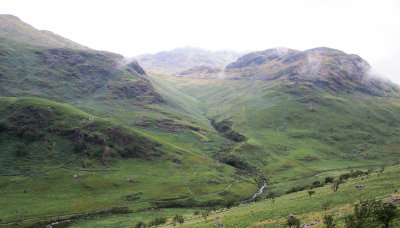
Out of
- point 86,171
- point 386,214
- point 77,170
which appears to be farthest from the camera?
point 86,171

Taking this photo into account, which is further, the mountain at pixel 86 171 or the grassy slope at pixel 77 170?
the mountain at pixel 86 171

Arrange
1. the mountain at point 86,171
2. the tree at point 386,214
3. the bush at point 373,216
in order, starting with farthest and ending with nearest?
the mountain at point 86,171 → the bush at point 373,216 → the tree at point 386,214

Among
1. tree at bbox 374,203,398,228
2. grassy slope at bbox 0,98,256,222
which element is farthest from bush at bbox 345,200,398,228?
grassy slope at bbox 0,98,256,222

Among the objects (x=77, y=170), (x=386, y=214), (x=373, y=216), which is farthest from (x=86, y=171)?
(x=386, y=214)

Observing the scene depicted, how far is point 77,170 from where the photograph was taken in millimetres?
153250

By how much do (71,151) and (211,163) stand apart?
110 metres

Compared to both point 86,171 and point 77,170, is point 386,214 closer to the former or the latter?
point 86,171

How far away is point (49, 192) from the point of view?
12850 centimetres

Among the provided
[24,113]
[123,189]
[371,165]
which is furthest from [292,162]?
[24,113]

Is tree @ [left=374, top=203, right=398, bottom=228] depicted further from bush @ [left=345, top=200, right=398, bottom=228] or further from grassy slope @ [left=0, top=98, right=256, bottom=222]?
grassy slope @ [left=0, top=98, right=256, bottom=222]

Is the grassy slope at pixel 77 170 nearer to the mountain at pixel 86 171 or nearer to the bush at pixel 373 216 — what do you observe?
the mountain at pixel 86 171

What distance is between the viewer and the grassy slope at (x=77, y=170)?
123m

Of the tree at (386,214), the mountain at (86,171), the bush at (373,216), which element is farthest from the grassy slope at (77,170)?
the tree at (386,214)

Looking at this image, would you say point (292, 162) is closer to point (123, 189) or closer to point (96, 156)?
point (123, 189)
